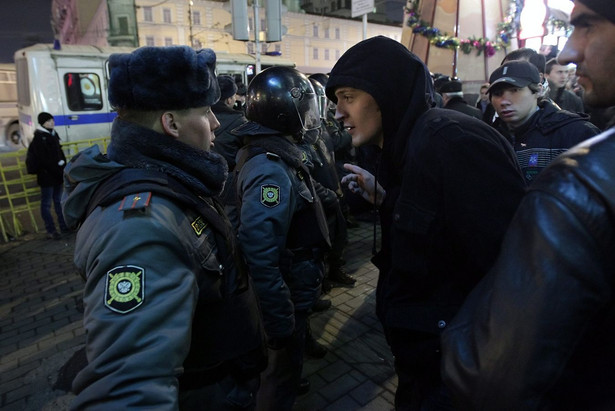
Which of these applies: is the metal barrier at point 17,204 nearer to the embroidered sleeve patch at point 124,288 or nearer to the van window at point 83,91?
the van window at point 83,91

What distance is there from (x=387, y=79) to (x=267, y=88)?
1.40 metres

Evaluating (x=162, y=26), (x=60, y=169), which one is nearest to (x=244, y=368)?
(x=60, y=169)

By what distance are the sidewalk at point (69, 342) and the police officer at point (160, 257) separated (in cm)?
171

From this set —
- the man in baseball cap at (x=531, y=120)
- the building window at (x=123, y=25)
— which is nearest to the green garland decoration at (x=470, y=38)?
the man in baseball cap at (x=531, y=120)

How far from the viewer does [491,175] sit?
1.51 meters

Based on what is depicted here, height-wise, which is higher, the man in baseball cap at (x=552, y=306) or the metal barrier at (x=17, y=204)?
the man in baseball cap at (x=552, y=306)

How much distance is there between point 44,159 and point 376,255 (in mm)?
7342

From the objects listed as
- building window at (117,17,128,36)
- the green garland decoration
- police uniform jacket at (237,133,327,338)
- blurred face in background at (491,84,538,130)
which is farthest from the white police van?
building window at (117,17,128,36)

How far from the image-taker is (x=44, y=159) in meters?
7.21

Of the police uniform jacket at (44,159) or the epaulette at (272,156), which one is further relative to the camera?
the police uniform jacket at (44,159)

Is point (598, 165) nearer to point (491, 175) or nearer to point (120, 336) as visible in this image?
point (491, 175)

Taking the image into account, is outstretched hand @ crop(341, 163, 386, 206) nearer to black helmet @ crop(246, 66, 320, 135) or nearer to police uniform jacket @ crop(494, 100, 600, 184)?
black helmet @ crop(246, 66, 320, 135)

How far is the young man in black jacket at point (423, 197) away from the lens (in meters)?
1.51

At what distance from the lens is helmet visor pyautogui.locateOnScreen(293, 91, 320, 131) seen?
9.98ft
